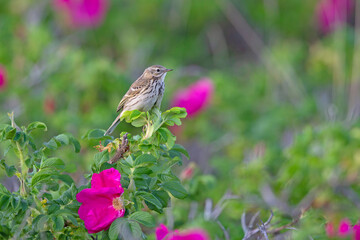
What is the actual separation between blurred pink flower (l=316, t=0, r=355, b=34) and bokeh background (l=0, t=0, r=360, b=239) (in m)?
0.03

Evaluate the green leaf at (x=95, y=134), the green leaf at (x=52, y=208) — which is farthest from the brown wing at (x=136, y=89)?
the green leaf at (x=52, y=208)

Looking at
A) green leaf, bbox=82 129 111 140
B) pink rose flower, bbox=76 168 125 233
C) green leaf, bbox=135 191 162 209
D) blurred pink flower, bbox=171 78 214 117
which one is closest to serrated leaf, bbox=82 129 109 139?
green leaf, bbox=82 129 111 140

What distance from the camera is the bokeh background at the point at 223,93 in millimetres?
3986

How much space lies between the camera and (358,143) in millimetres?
4418

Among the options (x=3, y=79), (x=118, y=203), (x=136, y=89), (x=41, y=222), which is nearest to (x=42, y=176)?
(x=41, y=222)

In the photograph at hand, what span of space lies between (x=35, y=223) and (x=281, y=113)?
12.6 ft

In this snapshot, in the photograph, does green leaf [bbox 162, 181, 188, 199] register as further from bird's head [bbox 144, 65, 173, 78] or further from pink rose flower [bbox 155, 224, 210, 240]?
bird's head [bbox 144, 65, 173, 78]

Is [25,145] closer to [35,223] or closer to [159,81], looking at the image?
[35,223]

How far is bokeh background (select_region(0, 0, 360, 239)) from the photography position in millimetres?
3986

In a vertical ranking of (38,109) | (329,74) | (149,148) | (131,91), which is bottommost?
(329,74)

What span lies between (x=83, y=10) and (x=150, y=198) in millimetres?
5105

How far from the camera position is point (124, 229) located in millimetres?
2039

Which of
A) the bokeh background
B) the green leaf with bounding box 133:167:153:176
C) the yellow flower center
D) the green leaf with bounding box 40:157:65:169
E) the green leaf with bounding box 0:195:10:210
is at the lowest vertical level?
the bokeh background

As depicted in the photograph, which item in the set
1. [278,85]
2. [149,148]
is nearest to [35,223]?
[149,148]
